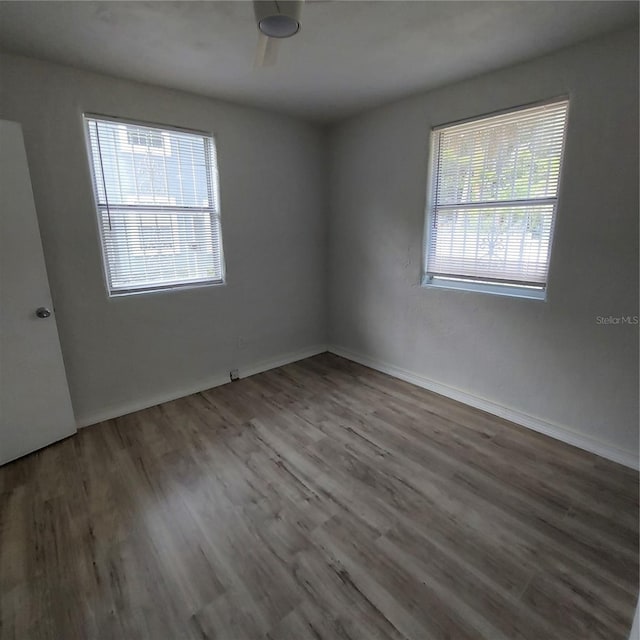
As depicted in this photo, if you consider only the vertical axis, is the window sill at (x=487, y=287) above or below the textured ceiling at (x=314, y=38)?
below

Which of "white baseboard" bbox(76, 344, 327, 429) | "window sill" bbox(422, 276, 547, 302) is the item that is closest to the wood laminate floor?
"white baseboard" bbox(76, 344, 327, 429)

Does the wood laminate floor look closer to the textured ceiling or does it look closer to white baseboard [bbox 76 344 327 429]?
white baseboard [bbox 76 344 327 429]

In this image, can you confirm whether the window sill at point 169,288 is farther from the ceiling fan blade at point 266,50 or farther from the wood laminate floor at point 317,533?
the ceiling fan blade at point 266,50

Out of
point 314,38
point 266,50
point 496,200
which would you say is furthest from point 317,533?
point 314,38

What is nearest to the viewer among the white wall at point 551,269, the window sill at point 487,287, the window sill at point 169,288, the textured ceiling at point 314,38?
the textured ceiling at point 314,38

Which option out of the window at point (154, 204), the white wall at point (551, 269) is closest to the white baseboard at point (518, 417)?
the white wall at point (551, 269)

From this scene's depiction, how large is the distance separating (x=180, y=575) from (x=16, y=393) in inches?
65.3

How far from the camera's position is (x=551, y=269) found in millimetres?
2395

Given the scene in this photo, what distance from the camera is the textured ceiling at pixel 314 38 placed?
173cm

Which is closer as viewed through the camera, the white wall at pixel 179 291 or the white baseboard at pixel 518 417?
the white baseboard at pixel 518 417

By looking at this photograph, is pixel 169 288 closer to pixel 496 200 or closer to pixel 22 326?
pixel 22 326

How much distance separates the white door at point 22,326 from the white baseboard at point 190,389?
337 mm

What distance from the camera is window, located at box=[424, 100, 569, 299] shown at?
2375mm

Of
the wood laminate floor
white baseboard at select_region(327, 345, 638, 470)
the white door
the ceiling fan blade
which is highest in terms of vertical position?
the ceiling fan blade
